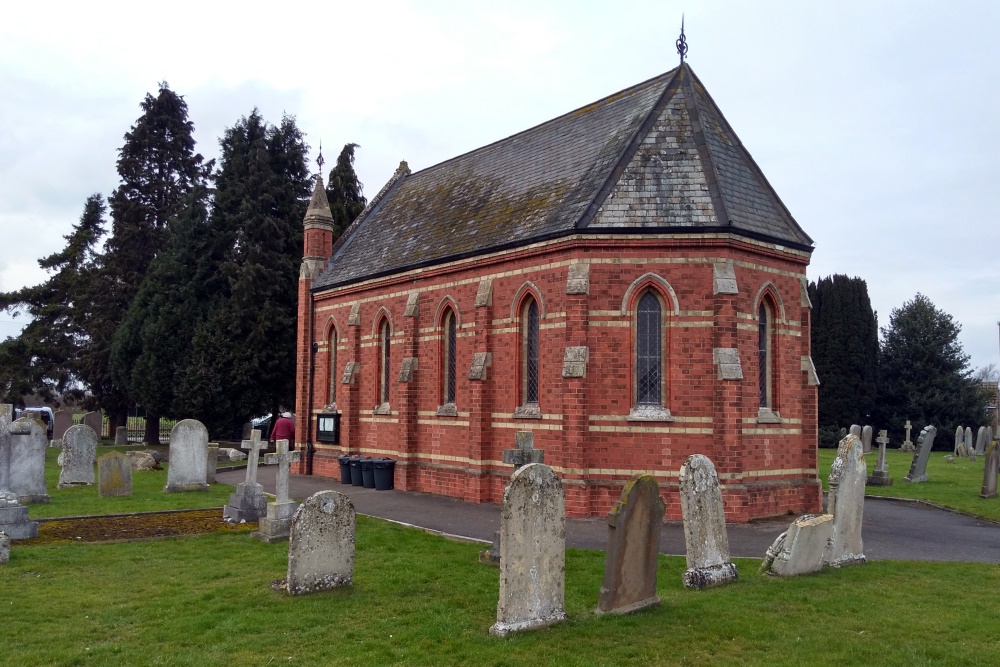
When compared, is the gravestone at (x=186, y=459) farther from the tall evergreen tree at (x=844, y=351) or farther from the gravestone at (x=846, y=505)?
the tall evergreen tree at (x=844, y=351)

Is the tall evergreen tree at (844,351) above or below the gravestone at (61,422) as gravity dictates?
above

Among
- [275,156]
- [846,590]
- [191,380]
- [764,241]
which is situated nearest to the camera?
[846,590]

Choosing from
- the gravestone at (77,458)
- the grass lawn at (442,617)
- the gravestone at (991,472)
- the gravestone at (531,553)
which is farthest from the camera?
the gravestone at (77,458)

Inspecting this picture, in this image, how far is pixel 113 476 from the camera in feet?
60.9

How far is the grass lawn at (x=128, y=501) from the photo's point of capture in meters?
16.2

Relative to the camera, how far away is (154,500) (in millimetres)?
18016

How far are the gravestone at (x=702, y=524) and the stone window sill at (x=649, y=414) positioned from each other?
6.56 meters

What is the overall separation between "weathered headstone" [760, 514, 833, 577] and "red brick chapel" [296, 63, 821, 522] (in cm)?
521

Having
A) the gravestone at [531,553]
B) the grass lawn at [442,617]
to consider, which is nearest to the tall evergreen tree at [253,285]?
the grass lawn at [442,617]

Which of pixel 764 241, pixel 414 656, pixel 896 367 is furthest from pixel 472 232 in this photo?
pixel 896 367

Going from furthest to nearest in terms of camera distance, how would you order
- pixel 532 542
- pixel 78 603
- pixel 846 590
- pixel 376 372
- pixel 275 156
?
pixel 275 156
pixel 376 372
pixel 846 590
pixel 78 603
pixel 532 542

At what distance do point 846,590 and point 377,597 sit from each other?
5.90m

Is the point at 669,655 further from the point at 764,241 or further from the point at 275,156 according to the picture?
the point at 275,156

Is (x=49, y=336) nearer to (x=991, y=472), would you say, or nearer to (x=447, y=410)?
(x=447, y=410)
